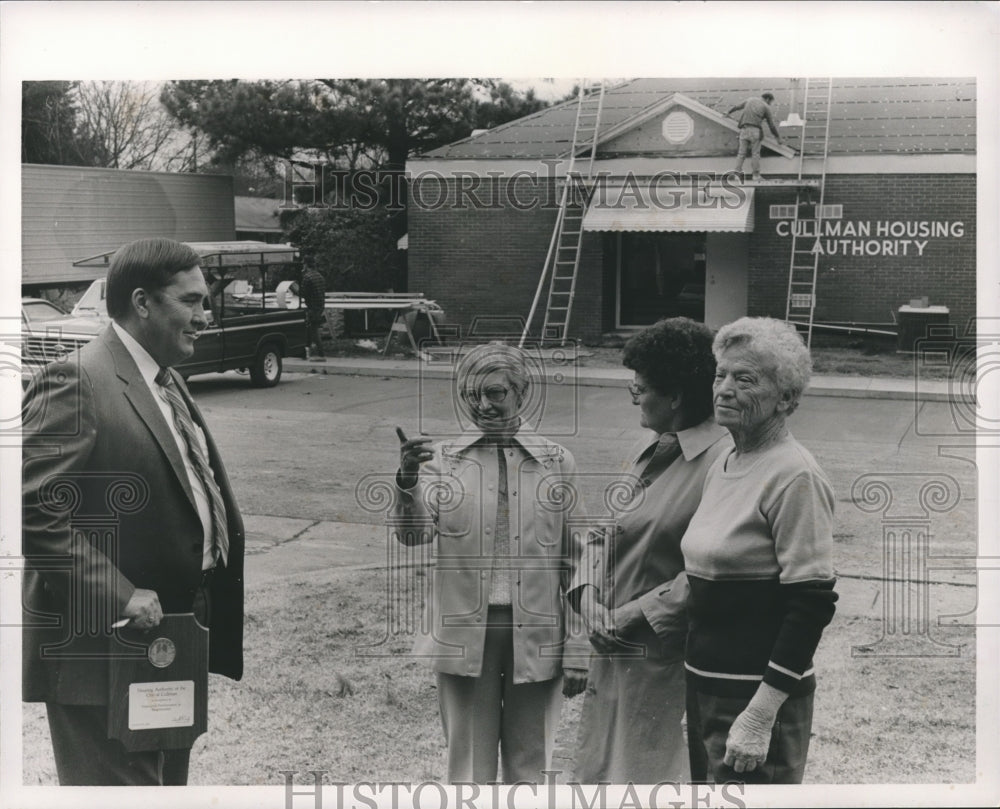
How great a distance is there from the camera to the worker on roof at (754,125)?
3.97 m

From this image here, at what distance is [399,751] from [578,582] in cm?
104

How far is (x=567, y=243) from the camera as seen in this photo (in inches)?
168

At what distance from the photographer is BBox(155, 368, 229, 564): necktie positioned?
344 cm

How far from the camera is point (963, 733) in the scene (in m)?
3.93

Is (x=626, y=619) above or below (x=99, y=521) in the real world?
below

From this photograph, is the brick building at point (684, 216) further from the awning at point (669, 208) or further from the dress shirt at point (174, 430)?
the dress shirt at point (174, 430)

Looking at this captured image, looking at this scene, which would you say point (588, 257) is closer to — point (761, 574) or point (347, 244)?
point (347, 244)

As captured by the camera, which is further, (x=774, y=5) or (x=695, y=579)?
(x=774, y=5)

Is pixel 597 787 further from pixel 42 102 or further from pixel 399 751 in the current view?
pixel 42 102

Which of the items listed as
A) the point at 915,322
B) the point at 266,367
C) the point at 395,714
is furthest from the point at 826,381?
the point at 266,367

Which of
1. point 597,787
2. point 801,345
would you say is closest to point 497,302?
point 801,345

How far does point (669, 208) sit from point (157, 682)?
239cm

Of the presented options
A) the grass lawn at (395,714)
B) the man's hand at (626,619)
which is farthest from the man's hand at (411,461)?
the grass lawn at (395,714)

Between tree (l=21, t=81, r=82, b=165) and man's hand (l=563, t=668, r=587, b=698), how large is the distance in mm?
2463
